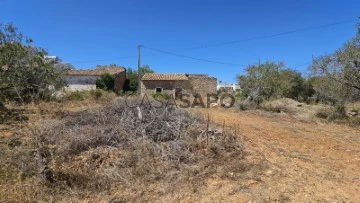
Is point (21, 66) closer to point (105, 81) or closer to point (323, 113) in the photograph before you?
point (323, 113)

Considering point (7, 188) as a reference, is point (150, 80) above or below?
above

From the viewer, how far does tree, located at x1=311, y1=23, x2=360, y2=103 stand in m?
10.2

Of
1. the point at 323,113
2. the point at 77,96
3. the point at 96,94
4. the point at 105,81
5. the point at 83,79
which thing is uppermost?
the point at 83,79

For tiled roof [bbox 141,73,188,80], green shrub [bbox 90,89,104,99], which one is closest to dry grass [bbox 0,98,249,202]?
green shrub [bbox 90,89,104,99]

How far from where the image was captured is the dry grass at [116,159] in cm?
→ 380

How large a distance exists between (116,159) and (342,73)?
9.19 meters

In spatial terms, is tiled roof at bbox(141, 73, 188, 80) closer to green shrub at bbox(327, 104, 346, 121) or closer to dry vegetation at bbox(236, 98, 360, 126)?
dry vegetation at bbox(236, 98, 360, 126)

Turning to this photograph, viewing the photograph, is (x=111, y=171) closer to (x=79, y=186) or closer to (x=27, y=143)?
(x=79, y=186)

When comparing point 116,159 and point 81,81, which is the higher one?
point 81,81

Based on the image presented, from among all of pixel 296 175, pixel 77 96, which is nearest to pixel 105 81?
pixel 77 96

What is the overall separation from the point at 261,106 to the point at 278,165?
10860mm

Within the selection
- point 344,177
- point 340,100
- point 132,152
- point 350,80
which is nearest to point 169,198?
point 132,152

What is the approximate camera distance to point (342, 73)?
10523 millimetres

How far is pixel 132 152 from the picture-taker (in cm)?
486
